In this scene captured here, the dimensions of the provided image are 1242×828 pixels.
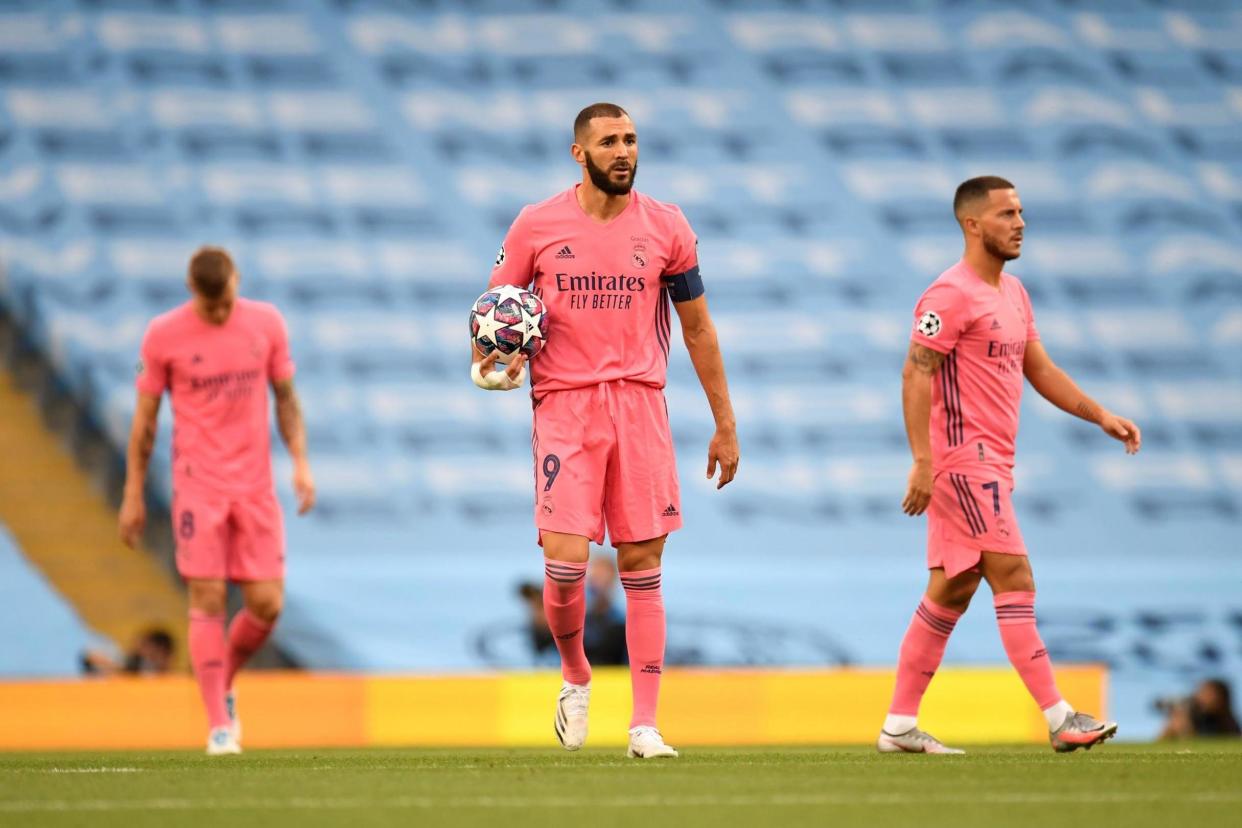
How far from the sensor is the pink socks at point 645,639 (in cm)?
648

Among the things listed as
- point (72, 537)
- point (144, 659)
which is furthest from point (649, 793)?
point (72, 537)

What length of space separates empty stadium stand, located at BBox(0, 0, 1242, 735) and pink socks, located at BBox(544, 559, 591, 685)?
8.77 m

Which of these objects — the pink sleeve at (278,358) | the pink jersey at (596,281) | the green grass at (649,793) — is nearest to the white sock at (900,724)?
the green grass at (649,793)

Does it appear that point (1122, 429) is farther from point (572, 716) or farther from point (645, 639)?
point (572, 716)

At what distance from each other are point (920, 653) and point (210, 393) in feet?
10.0

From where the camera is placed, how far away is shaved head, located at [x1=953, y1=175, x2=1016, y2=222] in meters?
7.02

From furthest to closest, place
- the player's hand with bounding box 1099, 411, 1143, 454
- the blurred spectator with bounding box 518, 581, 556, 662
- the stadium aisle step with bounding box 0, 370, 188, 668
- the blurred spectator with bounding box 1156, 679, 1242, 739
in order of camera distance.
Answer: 1. the stadium aisle step with bounding box 0, 370, 188, 668
2. the blurred spectator with bounding box 518, 581, 556, 662
3. the blurred spectator with bounding box 1156, 679, 1242, 739
4. the player's hand with bounding box 1099, 411, 1143, 454

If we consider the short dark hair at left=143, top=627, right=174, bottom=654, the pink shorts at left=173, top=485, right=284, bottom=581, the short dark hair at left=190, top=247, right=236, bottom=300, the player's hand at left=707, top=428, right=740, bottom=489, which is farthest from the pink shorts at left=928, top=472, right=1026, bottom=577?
the short dark hair at left=143, top=627, right=174, bottom=654

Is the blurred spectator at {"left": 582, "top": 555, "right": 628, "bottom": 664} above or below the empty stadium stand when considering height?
below

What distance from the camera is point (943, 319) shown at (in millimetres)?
6801

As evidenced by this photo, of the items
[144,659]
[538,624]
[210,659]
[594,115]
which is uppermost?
[594,115]

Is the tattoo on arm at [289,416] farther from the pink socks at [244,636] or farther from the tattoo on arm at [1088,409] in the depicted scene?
the tattoo on arm at [1088,409]

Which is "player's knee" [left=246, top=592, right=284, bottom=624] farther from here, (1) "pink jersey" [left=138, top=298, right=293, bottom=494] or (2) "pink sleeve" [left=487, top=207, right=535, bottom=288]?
(2) "pink sleeve" [left=487, top=207, right=535, bottom=288]

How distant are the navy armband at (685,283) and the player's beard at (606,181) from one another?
0.33 m
